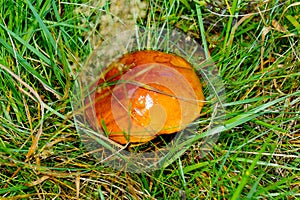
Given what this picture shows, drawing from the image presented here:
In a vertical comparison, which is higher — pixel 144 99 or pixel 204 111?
pixel 144 99

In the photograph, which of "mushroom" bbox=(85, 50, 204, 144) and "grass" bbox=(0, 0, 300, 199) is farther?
"grass" bbox=(0, 0, 300, 199)

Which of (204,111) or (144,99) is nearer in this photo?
(144,99)

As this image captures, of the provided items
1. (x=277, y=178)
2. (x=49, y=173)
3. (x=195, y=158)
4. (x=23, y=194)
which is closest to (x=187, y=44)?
(x=195, y=158)

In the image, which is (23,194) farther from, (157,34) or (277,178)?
(277,178)

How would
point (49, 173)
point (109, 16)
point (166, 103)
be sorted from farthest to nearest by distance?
point (109, 16) < point (49, 173) < point (166, 103)
